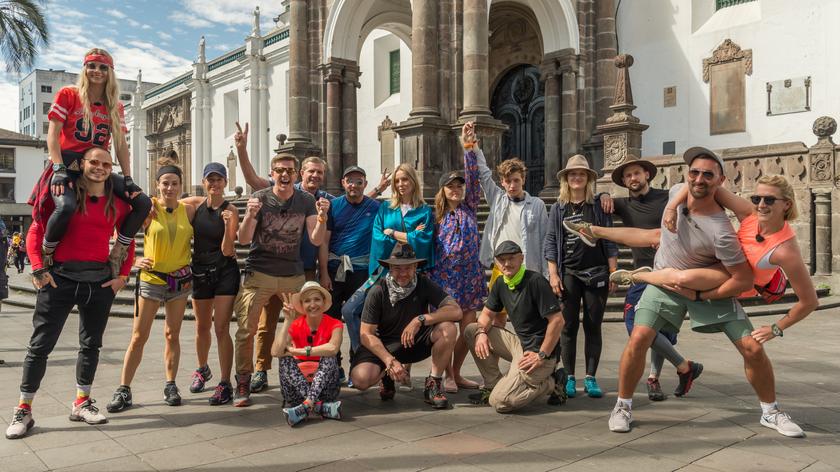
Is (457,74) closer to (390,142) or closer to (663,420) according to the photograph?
(390,142)

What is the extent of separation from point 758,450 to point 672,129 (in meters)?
12.6

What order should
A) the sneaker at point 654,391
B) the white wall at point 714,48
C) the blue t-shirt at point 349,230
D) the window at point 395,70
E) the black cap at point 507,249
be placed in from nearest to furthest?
the black cap at point 507,249
the sneaker at point 654,391
the blue t-shirt at point 349,230
the white wall at point 714,48
the window at point 395,70

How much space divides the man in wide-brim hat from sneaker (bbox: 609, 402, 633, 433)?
123 cm

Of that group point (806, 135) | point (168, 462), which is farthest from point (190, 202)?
point (806, 135)

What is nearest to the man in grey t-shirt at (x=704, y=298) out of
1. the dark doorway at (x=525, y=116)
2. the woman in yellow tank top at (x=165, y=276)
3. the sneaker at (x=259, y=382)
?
the sneaker at (x=259, y=382)

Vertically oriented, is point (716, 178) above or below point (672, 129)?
below

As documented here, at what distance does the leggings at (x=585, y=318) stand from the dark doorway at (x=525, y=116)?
38.5 feet

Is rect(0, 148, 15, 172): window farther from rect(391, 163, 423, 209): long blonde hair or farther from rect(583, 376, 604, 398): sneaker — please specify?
rect(583, 376, 604, 398): sneaker

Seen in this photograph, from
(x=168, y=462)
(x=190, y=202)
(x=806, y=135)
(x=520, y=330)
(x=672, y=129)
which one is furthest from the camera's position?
(x=672, y=129)

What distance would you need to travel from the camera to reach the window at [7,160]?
49969 mm

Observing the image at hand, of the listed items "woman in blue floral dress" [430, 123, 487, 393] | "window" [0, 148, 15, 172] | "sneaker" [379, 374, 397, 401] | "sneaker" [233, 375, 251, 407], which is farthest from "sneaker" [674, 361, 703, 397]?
"window" [0, 148, 15, 172]

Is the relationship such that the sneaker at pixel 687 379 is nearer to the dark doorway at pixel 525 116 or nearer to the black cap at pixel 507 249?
the black cap at pixel 507 249

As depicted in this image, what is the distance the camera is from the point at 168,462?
12.1ft

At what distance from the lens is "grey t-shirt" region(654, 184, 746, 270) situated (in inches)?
157
